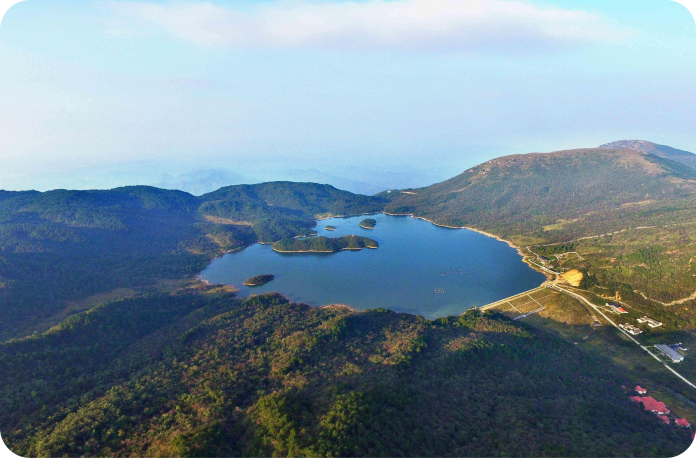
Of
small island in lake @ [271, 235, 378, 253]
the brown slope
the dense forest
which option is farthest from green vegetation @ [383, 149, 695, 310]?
small island in lake @ [271, 235, 378, 253]

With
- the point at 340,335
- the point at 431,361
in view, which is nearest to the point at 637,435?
the point at 431,361

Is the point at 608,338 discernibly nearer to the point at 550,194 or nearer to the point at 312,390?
the point at 312,390

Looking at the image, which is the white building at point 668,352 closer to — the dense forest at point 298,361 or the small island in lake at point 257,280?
the dense forest at point 298,361

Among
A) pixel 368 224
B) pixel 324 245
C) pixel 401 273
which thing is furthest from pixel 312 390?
pixel 368 224

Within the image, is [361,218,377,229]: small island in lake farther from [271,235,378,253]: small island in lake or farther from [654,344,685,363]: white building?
[654,344,685,363]: white building

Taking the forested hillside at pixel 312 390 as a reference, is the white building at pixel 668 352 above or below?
below

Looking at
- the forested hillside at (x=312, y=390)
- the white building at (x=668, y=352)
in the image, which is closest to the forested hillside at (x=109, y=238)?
the forested hillside at (x=312, y=390)

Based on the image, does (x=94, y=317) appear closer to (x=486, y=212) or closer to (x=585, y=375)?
Answer: (x=585, y=375)
